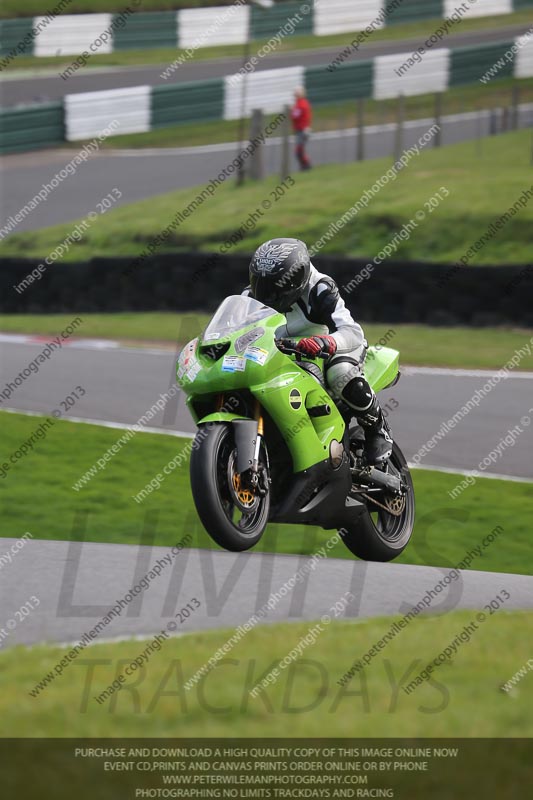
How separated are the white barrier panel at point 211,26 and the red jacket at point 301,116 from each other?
1056 centimetres

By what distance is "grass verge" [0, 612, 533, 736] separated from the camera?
4.57 metres

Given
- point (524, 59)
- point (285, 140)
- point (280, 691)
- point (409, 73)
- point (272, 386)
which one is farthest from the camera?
point (524, 59)

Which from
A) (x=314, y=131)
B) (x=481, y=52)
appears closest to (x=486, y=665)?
(x=314, y=131)

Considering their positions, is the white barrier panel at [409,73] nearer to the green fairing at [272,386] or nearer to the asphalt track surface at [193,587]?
the asphalt track surface at [193,587]

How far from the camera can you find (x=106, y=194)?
25312mm

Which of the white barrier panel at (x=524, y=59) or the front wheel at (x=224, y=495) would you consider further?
the white barrier panel at (x=524, y=59)

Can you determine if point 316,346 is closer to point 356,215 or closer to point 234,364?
point 234,364

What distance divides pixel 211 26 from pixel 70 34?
4.23 m

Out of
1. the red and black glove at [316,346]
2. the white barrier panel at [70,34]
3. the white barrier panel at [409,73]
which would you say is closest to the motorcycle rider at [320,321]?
the red and black glove at [316,346]

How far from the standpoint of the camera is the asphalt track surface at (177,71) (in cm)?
3131

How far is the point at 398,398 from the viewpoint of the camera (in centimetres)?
1304

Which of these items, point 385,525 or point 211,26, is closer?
point 385,525

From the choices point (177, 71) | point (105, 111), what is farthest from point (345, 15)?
point (105, 111)

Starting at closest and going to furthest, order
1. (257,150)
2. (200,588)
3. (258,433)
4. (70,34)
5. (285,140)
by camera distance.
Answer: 1. (258,433)
2. (200,588)
3. (285,140)
4. (257,150)
5. (70,34)
